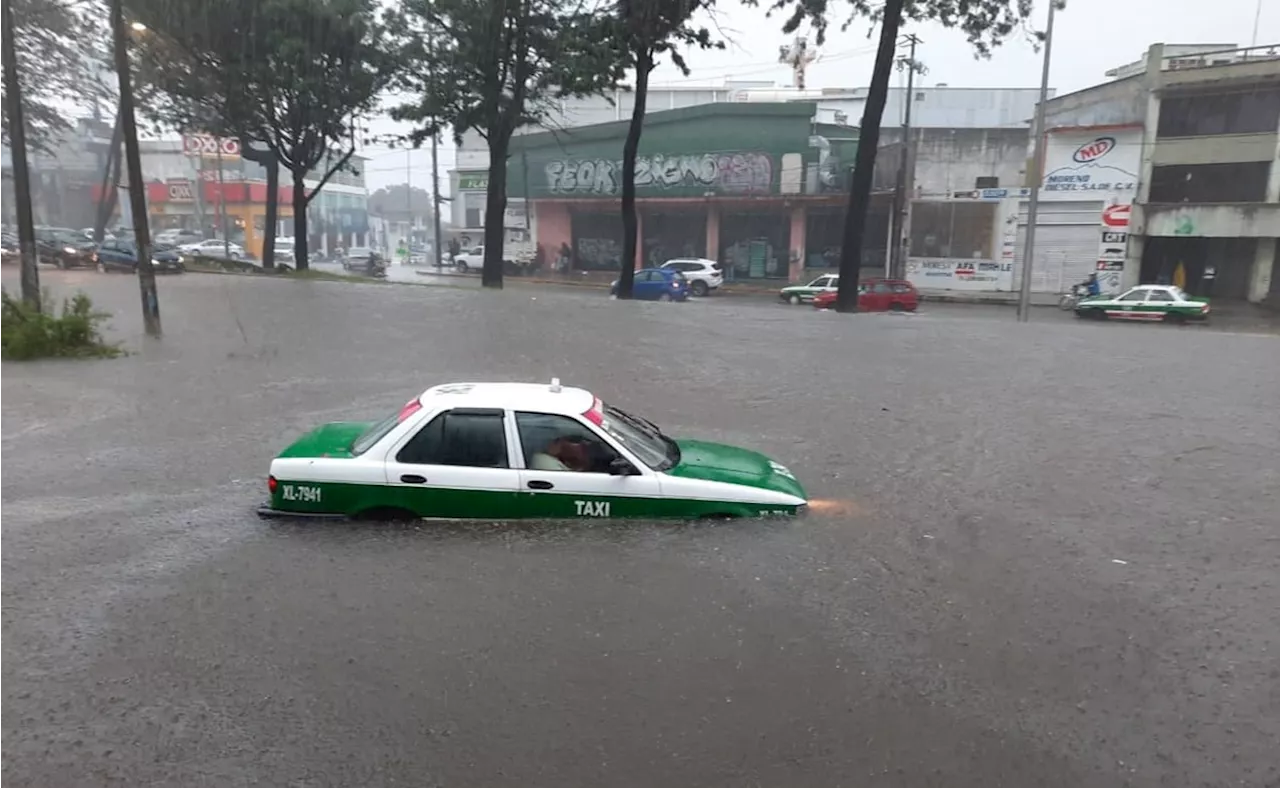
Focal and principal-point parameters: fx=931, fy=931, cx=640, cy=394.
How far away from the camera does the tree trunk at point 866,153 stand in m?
25.3

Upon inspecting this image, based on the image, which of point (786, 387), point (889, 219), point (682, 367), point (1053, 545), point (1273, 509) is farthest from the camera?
point (889, 219)

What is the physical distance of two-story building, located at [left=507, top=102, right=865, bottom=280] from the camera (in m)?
42.3

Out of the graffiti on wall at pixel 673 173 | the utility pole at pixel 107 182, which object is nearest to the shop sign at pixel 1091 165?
the graffiti on wall at pixel 673 173

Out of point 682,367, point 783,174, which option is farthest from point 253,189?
point 682,367

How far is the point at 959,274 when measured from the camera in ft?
129

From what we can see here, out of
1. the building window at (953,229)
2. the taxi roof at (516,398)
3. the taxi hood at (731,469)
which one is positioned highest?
the building window at (953,229)

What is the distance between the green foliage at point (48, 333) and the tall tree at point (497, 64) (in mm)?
17380

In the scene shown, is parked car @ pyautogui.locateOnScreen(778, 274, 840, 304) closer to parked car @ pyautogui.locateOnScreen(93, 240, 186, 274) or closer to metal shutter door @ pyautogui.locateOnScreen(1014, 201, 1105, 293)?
metal shutter door @ pyautogui.locateOnScreen(1014, 201, 1105, 293)

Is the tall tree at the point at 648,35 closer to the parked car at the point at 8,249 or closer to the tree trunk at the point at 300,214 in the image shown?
the tree trunk at the point at 300,214

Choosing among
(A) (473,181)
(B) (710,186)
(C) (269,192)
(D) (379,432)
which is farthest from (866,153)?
(A) (473,181)

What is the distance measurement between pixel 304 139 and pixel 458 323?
60.8ft

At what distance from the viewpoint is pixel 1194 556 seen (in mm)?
6934

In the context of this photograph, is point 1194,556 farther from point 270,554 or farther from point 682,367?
point 682,367

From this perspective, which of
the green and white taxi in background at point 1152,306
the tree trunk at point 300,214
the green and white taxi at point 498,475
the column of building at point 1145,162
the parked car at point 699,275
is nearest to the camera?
the green and white taxi at point 498,475
